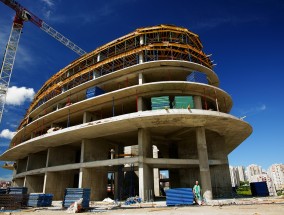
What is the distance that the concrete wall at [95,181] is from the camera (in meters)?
21.9

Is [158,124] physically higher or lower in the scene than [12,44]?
lower

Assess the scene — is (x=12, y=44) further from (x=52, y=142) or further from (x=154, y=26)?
(x=154, y=26)

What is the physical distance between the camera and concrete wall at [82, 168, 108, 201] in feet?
71.8

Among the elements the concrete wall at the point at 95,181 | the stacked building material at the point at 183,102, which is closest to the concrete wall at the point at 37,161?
the concrete wall at the point at 95,181

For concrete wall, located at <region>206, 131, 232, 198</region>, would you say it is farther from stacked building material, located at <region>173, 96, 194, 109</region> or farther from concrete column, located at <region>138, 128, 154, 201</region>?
concrete column, located at <region>138, 128, 154, 201</region>

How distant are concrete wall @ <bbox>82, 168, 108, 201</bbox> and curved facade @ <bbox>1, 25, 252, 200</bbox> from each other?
10 centimetres

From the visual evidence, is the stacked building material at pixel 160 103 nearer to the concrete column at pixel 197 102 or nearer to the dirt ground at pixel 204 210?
the concrete column at pixel 197 102

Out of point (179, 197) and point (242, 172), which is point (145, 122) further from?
point (242, 172)

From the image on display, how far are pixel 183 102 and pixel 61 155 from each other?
59.6 ft

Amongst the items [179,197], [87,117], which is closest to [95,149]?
[87,117]

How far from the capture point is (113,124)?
20.3 meters

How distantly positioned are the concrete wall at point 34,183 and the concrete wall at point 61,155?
6.10 meters

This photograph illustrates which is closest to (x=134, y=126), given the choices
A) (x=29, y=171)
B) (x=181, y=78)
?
(x=181, y=78)

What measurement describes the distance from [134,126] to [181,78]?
351 inches
